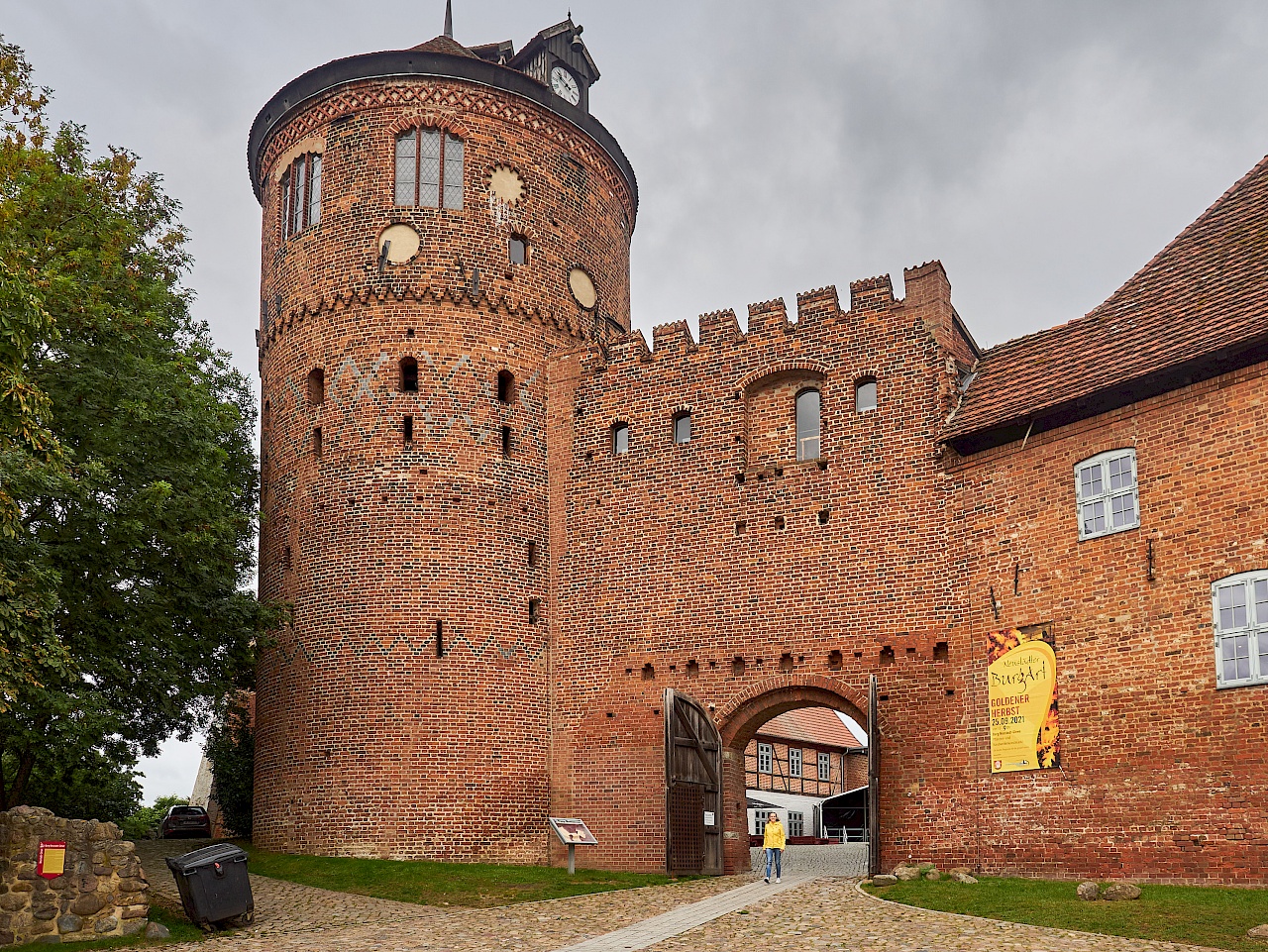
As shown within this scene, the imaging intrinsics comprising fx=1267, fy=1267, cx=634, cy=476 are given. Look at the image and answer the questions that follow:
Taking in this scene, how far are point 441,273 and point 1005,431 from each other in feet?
35.1

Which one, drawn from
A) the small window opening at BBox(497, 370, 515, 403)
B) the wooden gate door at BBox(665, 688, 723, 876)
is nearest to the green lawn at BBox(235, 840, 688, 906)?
the wooden gate door at BBox(665, 688, 723, 876)

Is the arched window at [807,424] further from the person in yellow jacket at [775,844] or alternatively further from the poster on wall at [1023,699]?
the person in yellow jacket at [775,844]

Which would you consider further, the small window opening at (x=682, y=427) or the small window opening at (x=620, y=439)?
the small window opening at (x=620, y=439)

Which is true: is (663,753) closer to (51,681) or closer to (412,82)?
(51,681)

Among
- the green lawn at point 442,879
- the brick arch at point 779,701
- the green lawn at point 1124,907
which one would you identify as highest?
the brick arch at point 779,701

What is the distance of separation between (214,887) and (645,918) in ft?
16.9

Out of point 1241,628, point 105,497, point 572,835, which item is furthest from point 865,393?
point 105,497

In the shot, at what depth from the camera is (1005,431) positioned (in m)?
18.7

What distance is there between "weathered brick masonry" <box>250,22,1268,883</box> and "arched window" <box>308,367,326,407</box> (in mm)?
65

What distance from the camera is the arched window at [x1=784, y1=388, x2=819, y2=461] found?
2133 centimetres

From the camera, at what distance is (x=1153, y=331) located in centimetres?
1734

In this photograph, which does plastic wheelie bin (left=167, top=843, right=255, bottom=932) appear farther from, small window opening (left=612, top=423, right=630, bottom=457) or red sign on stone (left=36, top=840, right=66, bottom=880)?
small window opening (left=612, top=423, right=630, bottom=457)

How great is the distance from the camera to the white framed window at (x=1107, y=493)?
16891 mm

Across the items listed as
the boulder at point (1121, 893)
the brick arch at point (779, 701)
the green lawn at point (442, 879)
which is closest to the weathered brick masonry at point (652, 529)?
the brick arch at point (779, 701)
